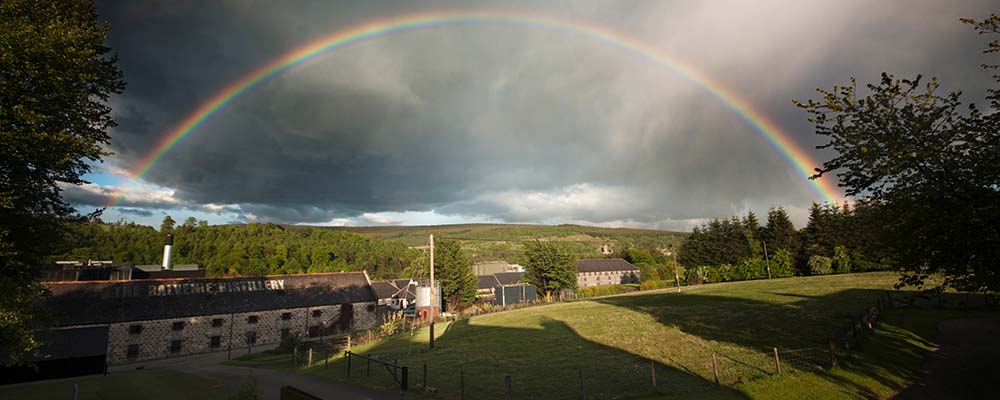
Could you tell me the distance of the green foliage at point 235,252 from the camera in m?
108

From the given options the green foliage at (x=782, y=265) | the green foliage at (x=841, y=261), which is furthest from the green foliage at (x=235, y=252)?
the green foliage at (x=841, y=261)

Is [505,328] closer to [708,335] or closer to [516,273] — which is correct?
[708,335]

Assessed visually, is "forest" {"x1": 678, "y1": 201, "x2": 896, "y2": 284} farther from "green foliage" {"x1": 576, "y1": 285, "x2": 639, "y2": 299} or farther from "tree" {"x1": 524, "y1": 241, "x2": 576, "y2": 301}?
"tree" {"x1": 524, "y1": 241, "x2": 576, "y2": 301}

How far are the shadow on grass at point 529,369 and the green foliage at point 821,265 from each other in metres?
56.5

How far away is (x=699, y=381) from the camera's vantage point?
17219 millimetres

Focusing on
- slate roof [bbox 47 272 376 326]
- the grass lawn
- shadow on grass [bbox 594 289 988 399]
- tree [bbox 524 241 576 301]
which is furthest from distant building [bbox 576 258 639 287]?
the grass lawn

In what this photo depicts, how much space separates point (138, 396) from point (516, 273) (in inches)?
3757

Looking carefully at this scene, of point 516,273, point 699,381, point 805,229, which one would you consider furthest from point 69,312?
point 805,229

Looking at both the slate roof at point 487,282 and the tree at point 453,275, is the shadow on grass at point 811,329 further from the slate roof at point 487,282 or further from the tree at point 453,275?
the slate roof at point 487,282

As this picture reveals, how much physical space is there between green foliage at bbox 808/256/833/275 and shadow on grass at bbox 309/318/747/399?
56462mm

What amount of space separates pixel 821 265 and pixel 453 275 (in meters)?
58.3

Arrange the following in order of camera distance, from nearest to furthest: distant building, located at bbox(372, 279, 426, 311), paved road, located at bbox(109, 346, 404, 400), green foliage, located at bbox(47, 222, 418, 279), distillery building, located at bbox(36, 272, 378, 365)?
paved road, located at bbox(109, 346, 404, 400)
distillery building, located at bbox(36, 272, 378, 365)
distant building, located at bbox(372, 279, 426, 311)
green foliage, located at bbox(47, 222, 418, 279)

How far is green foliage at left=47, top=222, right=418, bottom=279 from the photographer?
108 metres

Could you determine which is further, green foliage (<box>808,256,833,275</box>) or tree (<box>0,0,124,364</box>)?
green foliage (<box>808,256,833,275</box>)
